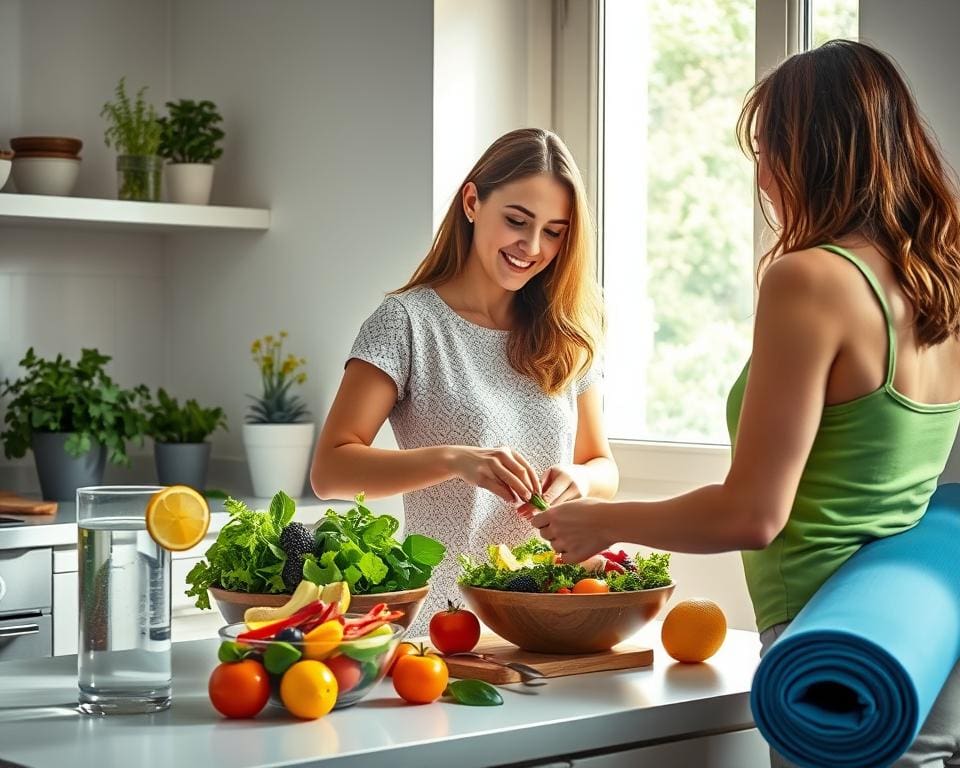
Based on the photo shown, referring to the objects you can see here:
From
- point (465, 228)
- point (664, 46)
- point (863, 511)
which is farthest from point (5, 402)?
point (863, 511)

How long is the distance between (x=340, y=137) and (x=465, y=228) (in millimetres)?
1011

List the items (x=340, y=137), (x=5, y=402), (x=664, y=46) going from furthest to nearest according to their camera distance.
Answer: (x=5, y=402) < (x=340, y=137) < (x=664, y=46)

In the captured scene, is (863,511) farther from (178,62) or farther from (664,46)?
(178,62)

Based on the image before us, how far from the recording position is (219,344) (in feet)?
12.2

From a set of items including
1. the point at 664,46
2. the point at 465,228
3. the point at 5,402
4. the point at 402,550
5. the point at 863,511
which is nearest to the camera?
the point at 863,511

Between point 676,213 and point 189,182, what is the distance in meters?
1.32

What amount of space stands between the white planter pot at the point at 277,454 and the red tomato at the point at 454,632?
1.70m

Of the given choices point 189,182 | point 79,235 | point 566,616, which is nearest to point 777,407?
point 566,616

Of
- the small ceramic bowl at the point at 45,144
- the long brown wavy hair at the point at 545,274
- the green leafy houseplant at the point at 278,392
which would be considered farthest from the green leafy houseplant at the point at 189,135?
the long brown wavy hair at the point at 545,274

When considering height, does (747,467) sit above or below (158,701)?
above

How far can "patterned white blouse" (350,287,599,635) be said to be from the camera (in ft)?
7.50

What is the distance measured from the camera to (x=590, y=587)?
5.39ft

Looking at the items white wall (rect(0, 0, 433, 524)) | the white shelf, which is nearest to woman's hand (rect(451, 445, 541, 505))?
white wall (rect(0, 0, 433, 524))

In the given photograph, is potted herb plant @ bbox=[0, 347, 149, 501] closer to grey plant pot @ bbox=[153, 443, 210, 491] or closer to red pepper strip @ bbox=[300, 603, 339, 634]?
grey plant pot @ bbox=[153, 443, 210, 491]
